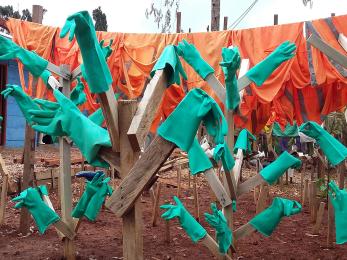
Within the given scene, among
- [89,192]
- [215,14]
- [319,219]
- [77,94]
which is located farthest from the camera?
[215,14]

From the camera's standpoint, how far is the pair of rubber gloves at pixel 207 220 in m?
3.08

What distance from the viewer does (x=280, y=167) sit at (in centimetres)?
364

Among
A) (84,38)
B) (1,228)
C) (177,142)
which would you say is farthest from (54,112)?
(1,228)

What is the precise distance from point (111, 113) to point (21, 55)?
1.60m

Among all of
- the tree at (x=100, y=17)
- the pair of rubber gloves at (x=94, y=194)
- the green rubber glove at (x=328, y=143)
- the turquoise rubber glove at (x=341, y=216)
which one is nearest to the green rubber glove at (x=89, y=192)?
the pair of rubber gloves at (x=94, y=194)

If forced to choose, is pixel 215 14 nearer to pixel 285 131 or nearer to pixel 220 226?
pixel 285 131

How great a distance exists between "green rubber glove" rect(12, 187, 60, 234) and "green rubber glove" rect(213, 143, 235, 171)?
1451mm

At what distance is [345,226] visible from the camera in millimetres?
2943

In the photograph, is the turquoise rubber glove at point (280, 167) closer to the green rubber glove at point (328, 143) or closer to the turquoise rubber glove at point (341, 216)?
the green rubber glove at point (328, 143)

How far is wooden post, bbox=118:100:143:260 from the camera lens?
2.22 metres

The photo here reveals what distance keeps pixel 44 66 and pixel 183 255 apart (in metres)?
2.20

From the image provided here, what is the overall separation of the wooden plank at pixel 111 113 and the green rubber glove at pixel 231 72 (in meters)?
1.15

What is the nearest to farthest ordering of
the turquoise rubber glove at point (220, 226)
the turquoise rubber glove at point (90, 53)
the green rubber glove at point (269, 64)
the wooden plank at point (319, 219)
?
the turquoise rubber glove at point (90, 53)
the turquoise rubber glove at point (220, 226)
the green rubber glove at point (269, 64)
the wooden plank at point (319, 219)

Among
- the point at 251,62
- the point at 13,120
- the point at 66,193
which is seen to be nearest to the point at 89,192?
the point at 66,193
